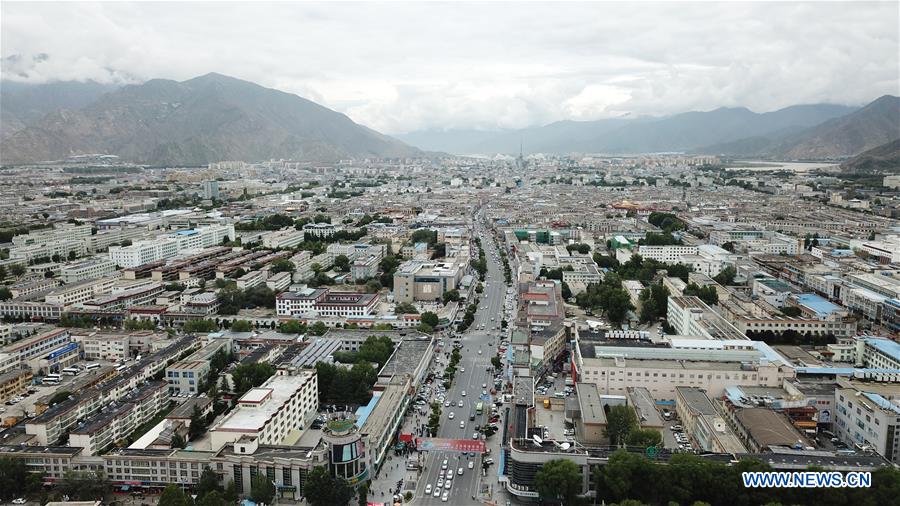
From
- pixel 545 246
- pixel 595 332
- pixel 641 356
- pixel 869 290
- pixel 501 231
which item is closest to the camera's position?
pixel 641 356

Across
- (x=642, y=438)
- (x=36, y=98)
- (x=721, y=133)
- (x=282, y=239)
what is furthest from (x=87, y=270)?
(x=721, y=133)

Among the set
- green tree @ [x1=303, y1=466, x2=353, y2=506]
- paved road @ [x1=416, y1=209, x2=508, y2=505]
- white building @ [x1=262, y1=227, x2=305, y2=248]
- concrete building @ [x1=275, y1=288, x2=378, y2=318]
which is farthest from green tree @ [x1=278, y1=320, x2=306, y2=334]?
white building @ [x1=262, y1=227, x2=305, y2=248]

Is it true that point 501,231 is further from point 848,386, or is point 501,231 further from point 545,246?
point 848,386

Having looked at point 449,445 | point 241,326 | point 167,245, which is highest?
point 167,245

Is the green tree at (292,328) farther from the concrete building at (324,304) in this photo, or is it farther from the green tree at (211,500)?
the green tree at (211,500)

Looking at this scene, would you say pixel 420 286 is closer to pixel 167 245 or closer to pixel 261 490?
pixel 261 490

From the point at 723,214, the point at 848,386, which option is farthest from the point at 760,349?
the point at 723,214
